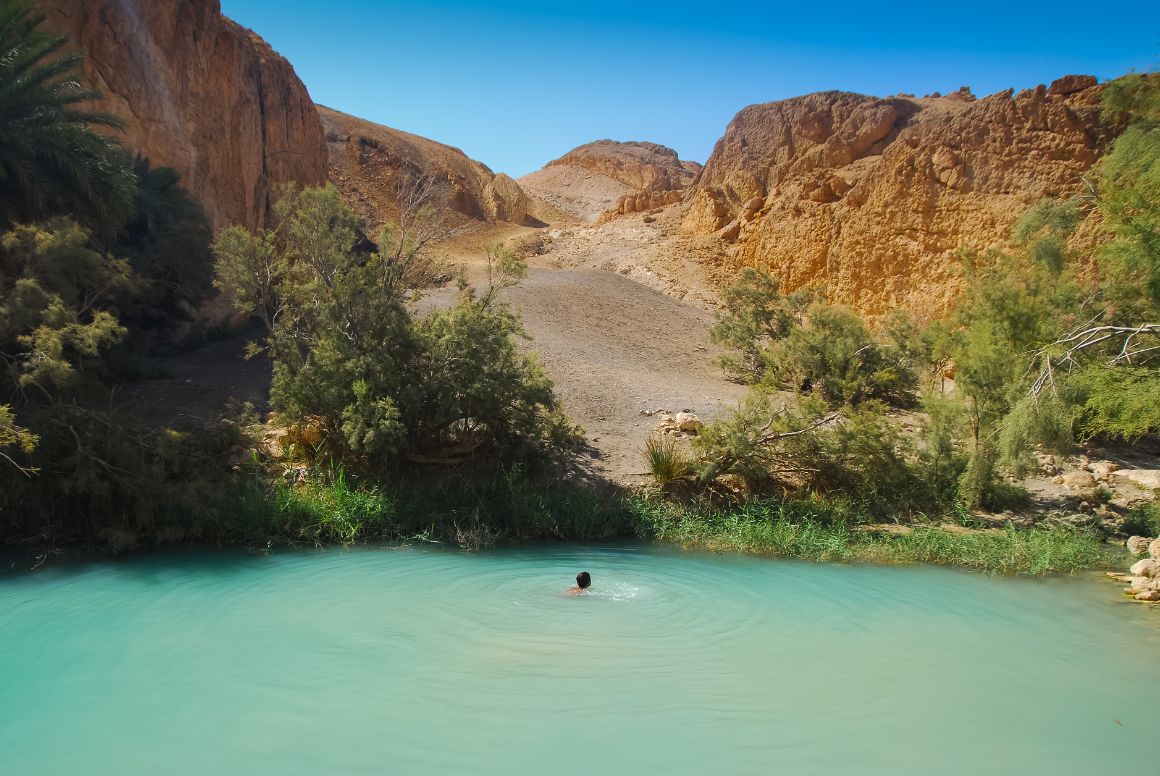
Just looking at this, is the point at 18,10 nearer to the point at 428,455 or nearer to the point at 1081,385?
the point at 428,455

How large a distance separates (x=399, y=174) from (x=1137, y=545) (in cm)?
4009

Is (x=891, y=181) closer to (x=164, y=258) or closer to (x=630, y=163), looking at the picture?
(x=164, y=258)

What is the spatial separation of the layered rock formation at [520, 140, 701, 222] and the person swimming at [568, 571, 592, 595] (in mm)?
51604

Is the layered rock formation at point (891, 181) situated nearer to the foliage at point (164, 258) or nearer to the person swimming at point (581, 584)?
the person swimming at point (581, 584)

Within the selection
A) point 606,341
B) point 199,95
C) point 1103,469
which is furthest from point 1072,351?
point 199,95

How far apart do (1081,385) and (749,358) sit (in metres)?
10.2

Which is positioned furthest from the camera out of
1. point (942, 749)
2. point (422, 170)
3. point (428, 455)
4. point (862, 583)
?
point (422, 170)

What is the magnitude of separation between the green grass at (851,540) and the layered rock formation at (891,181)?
1474 centimetres

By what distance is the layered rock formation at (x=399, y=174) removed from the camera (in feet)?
140

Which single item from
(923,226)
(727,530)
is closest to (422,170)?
(923,226)

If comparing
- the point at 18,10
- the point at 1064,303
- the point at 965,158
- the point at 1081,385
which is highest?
the point at 965,158

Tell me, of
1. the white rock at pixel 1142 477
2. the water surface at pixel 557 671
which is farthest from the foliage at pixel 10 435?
the white rock at pixel 1142 477

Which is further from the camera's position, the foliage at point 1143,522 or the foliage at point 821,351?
the foliage at point 821,351

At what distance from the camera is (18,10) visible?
40.4 feet
